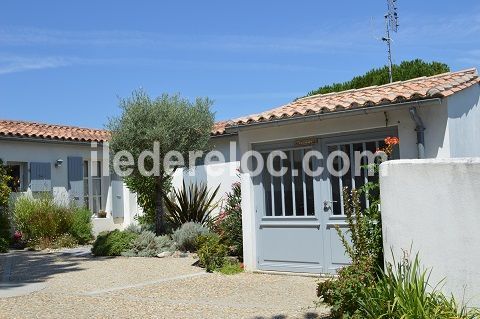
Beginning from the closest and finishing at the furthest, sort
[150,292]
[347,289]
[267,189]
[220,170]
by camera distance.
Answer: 1. [347,289]
2. [150,292]
3. [267,189]
4. [220,170]

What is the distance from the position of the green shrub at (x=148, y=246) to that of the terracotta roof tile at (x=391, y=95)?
172 inches

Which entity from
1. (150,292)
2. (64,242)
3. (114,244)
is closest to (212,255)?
(150,292)

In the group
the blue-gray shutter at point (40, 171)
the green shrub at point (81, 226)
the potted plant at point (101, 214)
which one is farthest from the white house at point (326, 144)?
the potted plant at point (101, 214)

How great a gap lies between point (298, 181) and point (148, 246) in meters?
4.94

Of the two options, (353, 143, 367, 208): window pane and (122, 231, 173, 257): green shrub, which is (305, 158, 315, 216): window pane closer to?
(353, 143, 367, 208): window pane

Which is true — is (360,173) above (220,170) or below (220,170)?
below

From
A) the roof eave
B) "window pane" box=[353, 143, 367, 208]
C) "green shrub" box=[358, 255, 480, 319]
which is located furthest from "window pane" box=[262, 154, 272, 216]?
"green shrub" box=[358, 255, 480, 319]

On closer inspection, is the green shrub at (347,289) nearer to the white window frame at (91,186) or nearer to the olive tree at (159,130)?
the olive tree at (159,130)

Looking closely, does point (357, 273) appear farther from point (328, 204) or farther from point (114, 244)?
point (114, 244)

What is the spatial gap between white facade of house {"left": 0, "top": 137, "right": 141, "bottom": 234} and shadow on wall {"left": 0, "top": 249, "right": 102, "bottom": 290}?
9.27 feet

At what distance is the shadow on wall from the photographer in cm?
960

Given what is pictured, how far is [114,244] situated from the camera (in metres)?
12.9

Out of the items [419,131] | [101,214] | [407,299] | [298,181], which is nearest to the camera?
[407,299]

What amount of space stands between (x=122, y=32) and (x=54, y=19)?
240 centimetres
